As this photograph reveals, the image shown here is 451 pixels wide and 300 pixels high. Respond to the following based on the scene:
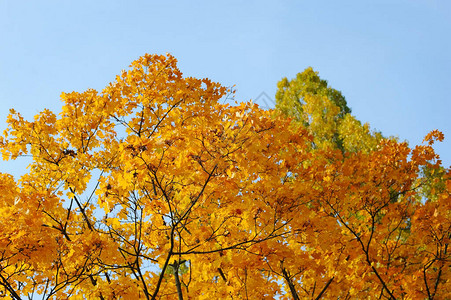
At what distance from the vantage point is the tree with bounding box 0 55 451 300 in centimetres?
449

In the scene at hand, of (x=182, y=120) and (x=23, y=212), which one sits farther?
(x=182, y=120)

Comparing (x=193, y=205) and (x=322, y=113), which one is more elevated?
(x=322, y=113)

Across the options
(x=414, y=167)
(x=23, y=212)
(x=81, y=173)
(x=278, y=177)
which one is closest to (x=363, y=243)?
(x=414, y=167)

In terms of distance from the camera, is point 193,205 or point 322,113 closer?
point 193,205

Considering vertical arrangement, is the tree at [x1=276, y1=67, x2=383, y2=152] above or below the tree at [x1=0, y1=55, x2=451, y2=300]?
above

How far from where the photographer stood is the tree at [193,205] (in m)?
4.49

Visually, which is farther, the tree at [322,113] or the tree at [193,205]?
the tree at [322,113]

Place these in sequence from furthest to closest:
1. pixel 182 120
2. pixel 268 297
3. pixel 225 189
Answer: pixel 182 120 < pixel 268 297 < pixel 225 189

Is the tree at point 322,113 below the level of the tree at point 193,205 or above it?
above

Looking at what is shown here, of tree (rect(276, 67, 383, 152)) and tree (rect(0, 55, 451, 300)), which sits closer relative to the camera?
tree (rect(0, 55, 451, 300))

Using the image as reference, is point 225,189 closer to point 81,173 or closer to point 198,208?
point 198,208

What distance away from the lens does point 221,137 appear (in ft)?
14.2

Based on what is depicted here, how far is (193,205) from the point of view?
4910 millimetres

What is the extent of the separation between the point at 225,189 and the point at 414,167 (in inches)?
165
